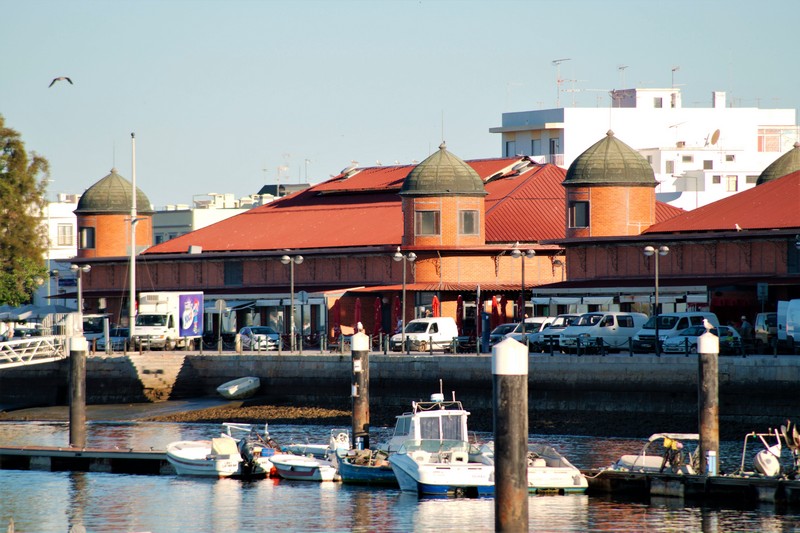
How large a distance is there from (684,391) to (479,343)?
1107cm

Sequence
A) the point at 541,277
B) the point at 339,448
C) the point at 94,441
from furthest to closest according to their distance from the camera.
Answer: the point at 541,277 → the point at 94,441 → the point at 339,448

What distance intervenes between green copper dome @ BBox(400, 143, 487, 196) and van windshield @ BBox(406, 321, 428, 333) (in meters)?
12.0

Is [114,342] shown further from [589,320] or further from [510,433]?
[510,433]

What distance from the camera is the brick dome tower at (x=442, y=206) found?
7869 centimetres

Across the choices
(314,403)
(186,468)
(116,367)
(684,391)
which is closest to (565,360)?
(684,391)

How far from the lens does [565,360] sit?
182 feet

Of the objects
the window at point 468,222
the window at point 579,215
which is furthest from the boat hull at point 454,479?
the window at point 468,222

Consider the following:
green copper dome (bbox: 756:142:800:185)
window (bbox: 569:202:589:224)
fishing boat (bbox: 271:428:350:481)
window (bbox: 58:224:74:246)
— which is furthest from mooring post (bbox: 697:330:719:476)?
window (bbox: 58:224:74:246)

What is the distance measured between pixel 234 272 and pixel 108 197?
41.9 ft

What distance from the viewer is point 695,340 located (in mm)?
55875

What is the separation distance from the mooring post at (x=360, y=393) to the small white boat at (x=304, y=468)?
6.80 ft

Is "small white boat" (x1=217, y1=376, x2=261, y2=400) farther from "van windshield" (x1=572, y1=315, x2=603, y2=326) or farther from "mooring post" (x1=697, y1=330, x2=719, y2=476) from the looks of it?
"mooring post" (x1=697, y1=330, x2=719, y2=476)

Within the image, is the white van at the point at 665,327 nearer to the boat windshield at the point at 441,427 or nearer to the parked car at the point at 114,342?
the boat windshield at the point at 441,427

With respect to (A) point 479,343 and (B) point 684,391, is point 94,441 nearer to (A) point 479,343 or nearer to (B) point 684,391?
(A) point 479,343
